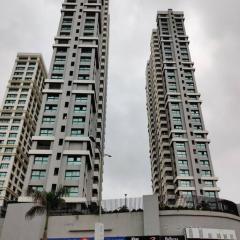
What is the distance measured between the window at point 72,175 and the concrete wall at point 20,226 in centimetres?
1909

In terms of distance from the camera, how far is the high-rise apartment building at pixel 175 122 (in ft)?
275

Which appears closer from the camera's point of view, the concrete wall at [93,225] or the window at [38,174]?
the concrete wall at [93,225]

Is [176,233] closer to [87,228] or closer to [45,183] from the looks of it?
[87,228]

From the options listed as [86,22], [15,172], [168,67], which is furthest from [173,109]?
[15,172]

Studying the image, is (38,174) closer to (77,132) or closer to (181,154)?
(77,132)

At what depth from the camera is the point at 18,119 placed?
106 metres

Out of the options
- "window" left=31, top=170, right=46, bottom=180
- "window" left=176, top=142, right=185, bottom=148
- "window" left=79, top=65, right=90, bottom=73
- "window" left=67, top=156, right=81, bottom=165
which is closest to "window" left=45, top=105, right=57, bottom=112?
"window" left=79, top=65, right=90, bottom=73

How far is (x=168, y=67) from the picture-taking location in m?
107

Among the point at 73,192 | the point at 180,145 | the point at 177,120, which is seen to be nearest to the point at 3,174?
the point at 73,192

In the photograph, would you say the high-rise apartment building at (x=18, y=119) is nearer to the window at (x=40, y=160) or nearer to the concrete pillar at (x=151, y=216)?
the window at (x=40, y=160)

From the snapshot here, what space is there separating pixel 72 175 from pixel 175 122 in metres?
45.4

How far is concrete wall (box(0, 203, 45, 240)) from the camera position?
37.1 meters

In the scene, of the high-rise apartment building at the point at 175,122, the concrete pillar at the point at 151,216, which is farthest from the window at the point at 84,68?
the concrete pillar at the point at 151,216

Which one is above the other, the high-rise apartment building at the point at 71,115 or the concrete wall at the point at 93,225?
the high-rise apartment building at the point at 71,115
